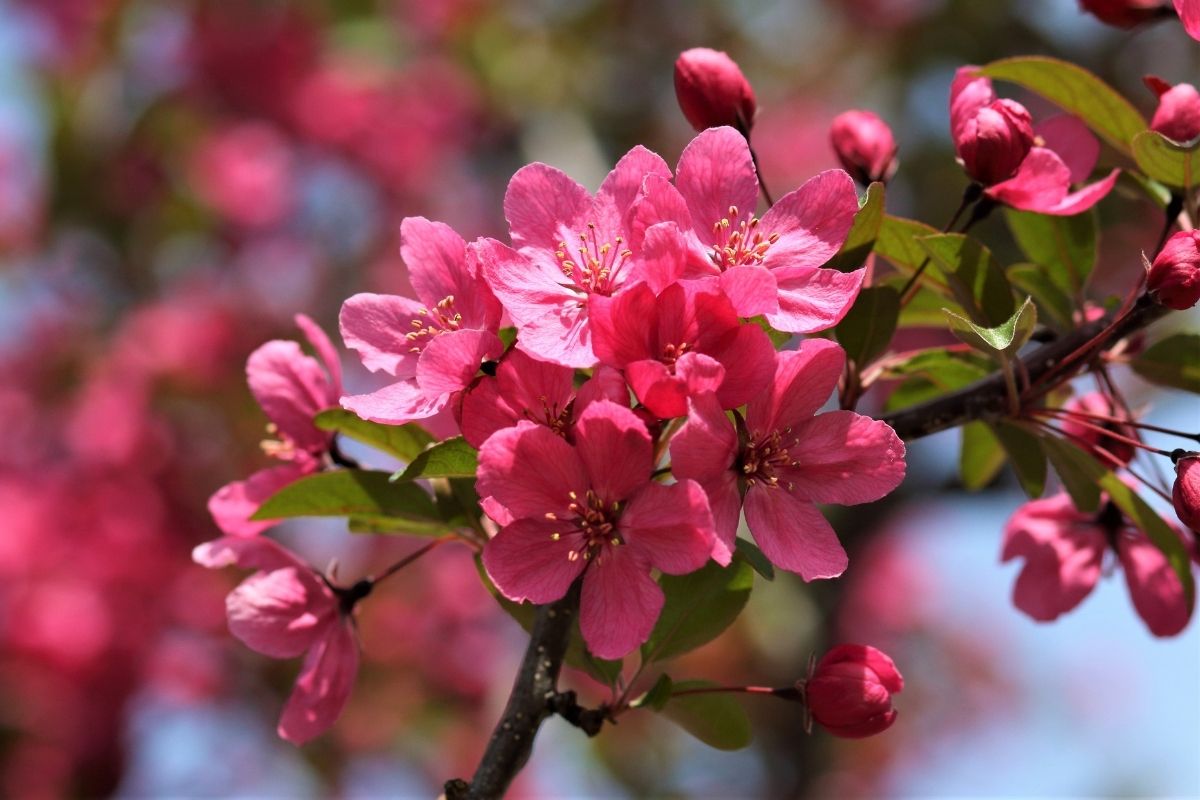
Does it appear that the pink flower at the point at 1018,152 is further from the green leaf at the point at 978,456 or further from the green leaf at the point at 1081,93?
the green leaf at the point at 978,456

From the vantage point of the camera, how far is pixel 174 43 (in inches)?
212

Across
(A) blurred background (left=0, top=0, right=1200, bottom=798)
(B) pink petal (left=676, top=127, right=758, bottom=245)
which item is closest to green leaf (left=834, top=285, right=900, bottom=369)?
(B) pink petal (left=676, top=127, right=758, bottom=245)

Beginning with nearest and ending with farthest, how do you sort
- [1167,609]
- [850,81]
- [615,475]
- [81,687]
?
1. [615,475]
2. [1167,609]
3. [81,687]
4. [850,81]

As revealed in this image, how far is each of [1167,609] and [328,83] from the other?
16.9 feet

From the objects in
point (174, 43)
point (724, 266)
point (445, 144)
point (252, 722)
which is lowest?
point (252, 722)

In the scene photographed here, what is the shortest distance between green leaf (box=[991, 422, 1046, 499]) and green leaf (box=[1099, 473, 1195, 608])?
0.07 metres

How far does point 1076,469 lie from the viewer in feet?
4.48

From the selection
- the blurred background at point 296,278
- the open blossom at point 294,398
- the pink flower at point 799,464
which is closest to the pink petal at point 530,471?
the pink flower at point 799,464

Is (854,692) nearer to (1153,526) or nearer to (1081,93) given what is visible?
(1153,526)

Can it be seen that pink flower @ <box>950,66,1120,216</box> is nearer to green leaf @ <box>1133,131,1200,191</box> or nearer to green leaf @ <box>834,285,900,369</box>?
green leaf @ <box>1133,131,1200,191</box>

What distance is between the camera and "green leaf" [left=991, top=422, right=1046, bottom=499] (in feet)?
4.62

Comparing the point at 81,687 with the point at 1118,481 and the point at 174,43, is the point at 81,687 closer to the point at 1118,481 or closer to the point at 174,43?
the point at 174,43

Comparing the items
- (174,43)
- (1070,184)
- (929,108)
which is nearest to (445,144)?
(174,43)

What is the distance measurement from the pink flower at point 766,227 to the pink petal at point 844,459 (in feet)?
0.32
